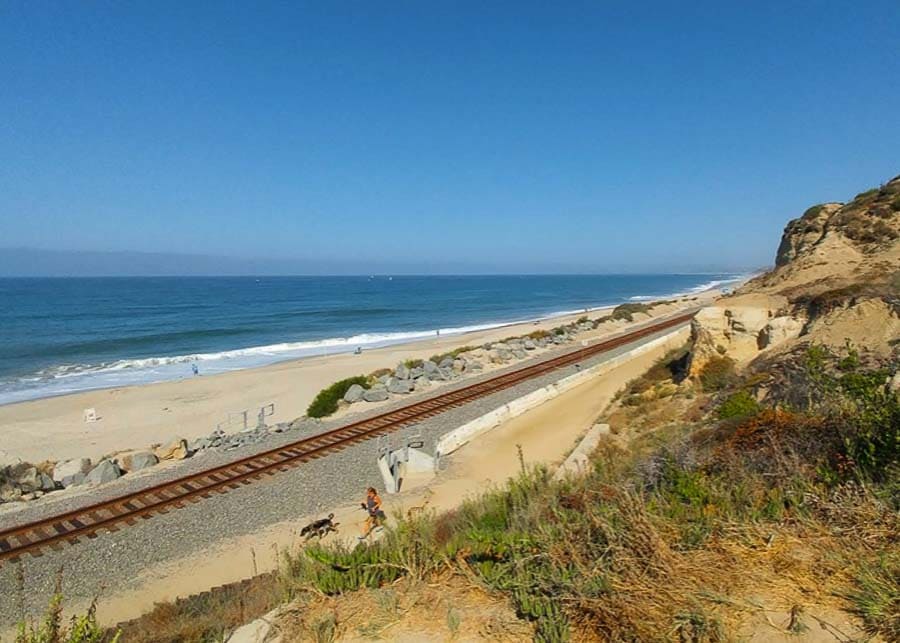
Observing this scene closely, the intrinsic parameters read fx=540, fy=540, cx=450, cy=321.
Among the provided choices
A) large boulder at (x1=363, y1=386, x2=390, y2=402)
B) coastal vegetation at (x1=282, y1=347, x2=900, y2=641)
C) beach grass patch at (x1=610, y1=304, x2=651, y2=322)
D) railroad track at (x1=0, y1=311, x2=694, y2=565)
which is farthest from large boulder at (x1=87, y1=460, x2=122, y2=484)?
beach grass patch at (x1=610, y1=304, x2=651, y2=322)

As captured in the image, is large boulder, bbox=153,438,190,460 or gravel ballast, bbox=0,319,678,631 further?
large boulder, bbox=153,438,190,460

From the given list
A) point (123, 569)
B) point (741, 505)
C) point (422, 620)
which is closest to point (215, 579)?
point (123, 569)

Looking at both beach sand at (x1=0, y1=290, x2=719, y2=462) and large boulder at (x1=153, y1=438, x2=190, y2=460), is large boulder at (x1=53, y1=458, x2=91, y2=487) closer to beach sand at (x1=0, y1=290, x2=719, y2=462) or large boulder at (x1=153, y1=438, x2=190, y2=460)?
large boulder at (x1=153, y1=438, x2=190, y2=460)

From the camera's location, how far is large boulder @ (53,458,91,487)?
590 inches

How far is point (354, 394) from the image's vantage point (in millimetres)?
21281

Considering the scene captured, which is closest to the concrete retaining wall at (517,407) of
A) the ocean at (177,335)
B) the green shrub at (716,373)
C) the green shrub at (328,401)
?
the green shrub at (716,373)

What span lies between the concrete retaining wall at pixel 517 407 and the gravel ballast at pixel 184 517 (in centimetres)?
61

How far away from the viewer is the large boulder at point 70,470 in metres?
15.0

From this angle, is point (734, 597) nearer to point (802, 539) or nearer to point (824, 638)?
point (824, 638)

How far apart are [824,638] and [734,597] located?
0.50 m

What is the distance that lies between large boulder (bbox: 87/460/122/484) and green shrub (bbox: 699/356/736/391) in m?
16.3

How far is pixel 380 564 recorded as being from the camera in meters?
4.57

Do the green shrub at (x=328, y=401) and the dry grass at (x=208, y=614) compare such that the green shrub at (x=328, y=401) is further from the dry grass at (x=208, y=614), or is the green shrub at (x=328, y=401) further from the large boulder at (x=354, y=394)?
the dry grass at (x=208, y=614)

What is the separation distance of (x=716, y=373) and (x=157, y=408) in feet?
80.3
